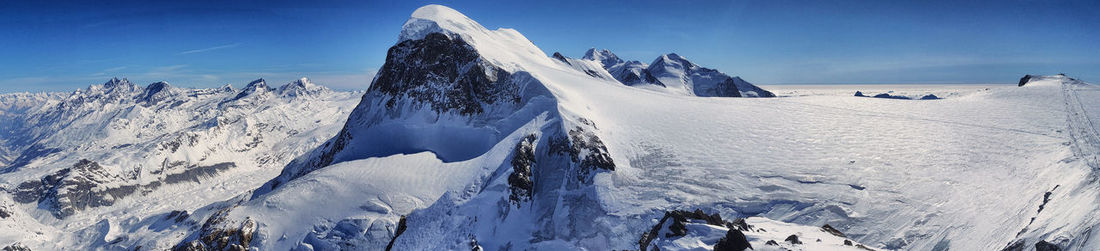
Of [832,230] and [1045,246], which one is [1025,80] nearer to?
[832,230]

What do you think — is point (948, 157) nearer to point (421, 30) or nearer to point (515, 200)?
point (515, 200)

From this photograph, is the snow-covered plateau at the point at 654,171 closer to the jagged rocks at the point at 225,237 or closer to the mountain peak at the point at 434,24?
the jagged rocks at the point at 225,237

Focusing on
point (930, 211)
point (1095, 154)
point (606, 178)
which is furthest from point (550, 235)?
point (1095, 154)

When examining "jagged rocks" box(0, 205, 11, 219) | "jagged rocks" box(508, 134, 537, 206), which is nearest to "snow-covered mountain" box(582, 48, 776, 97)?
"jagged rocks" box(508, 134, 537, 206)

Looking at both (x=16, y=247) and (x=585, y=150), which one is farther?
(x=16, y=247)

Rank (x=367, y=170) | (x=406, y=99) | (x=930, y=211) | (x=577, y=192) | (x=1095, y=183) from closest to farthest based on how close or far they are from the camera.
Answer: (x=1095, y=183) < (x=930, y=211) < (x=577, y=192) < (x=367, y=170) < (x=406, y=99)

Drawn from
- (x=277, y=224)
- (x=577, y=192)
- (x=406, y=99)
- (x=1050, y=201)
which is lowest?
(x=277, y=224)

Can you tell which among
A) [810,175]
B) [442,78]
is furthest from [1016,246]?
[442,78]
